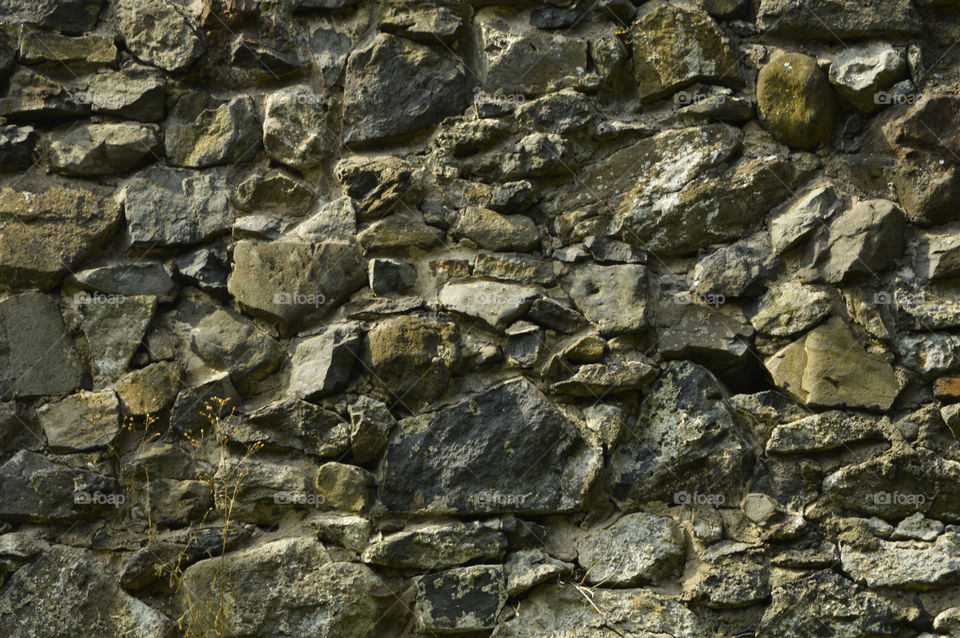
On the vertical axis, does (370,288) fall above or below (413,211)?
below

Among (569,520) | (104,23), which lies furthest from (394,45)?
(569,520)

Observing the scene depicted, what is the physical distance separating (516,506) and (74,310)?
1.77 metres

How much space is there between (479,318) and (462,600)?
96 cm

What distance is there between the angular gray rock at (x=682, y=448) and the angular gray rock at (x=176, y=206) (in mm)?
1702

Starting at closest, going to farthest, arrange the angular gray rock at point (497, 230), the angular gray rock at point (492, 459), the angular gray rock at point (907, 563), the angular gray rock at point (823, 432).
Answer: the angular gray rock at point (907, 563) → the angular gray rock at point (823, 432) → the angular gray rock at point (492, 459) → the angular gray rock at point (497, 230)

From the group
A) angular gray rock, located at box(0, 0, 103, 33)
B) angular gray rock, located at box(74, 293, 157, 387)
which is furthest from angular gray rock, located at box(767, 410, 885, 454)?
angular gray rock, located at box(0, 0, 103, 33)

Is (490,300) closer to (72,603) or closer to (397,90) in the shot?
(397,90)

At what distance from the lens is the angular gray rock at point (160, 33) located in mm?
3271

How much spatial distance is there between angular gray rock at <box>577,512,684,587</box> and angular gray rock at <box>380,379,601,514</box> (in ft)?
0.50

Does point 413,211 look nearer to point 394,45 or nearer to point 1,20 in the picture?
point 394,45

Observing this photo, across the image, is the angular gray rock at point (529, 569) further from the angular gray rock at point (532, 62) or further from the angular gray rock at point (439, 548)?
the angular gray rock at point (532, 62)

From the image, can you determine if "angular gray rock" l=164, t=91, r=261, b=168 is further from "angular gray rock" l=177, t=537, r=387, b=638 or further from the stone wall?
"angular gray rock" l=177, t=537, r=387, b=638

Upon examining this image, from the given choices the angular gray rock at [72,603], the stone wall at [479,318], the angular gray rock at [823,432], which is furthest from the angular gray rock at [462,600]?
the angular gray rock at [823,432]

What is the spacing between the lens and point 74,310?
312 cm
